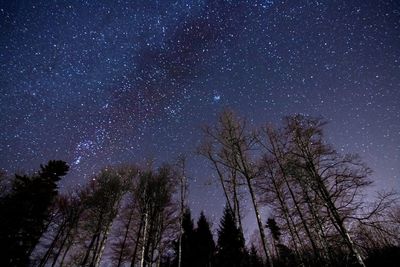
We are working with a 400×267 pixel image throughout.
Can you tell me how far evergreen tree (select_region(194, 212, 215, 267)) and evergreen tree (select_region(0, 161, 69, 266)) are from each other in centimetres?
1556

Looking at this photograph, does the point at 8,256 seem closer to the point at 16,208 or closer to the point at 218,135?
the point at 16,208

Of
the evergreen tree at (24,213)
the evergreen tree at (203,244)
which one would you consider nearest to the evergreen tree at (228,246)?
the evergreen tree at (203,244)

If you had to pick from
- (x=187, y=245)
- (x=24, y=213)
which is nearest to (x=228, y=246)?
(x=187, y=245)

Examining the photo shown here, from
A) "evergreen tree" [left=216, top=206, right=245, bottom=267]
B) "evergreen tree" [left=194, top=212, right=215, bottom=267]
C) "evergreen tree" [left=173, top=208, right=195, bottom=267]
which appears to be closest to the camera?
"evergreen tree" [left=216, top=206, right=245, bottom=267]

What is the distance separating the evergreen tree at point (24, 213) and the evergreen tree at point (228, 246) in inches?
530

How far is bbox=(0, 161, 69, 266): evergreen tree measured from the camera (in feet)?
38.6

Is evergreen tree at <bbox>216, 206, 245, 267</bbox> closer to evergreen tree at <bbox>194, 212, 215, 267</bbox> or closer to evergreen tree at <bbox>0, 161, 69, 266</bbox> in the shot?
evergreen tree at <bbox>194, 212, 215, 267</bbox>

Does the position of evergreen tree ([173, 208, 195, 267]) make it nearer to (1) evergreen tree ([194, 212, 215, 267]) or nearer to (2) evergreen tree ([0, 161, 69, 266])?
(1) evergreen tree ([194, 212, 215, 267])

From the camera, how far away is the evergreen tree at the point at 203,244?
23.7 metres

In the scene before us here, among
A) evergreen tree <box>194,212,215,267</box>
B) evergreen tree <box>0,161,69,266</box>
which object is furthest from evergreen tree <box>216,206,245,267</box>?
evergreen tree <box>0,161,69,266</box>

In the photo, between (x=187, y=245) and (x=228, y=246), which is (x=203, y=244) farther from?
(x=228, y=246)

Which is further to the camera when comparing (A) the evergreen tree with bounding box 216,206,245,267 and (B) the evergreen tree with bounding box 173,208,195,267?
(B) the evergreen tree with bounding box 173,208,195,267

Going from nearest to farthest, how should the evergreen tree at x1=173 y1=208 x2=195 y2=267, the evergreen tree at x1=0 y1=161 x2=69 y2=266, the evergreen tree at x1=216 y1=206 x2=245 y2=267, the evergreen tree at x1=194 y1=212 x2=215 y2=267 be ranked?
the evergreen tree at x1=0 y1=161 x2=69 y2=266 → the evergreen tree at x1=216 y1=206 x2=245 y2=267 → the evergreen tree at x1=173 y1=208 x2=195 y2=267 → the evergreen tree at x1=194 y1=212 x2=215 y2=267

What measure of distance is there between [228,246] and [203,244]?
176 inches
